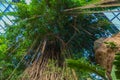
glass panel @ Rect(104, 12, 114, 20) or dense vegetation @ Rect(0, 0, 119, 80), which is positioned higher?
glass panel @ Rect(104, 12, 114, 20)

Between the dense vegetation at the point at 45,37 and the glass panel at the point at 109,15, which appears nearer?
the dense vegetation at the point at 45,37

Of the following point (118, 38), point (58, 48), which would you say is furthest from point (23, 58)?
point (118, 38)

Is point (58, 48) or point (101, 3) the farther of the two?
point (58, 48)

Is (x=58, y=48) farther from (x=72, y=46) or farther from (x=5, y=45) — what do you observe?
(x=5, y=45)

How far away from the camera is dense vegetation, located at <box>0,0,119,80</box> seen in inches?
→ 263

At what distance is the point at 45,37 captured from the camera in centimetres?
701

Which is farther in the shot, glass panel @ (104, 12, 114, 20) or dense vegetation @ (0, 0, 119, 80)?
glass panel @ (104, 12, 114, 20)

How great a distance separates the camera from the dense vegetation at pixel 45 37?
669cm

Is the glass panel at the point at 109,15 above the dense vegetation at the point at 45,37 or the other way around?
above

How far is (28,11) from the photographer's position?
7.02m

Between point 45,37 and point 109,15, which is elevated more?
point 109,15

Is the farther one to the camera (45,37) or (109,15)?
(109,15)

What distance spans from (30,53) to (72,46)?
0.78 meters

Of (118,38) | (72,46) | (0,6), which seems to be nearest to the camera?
(118,38)
